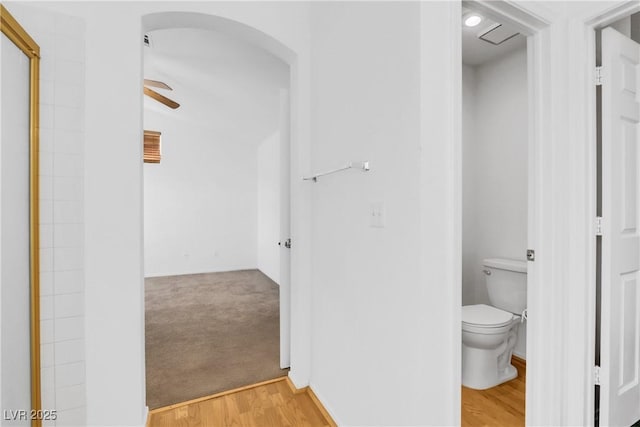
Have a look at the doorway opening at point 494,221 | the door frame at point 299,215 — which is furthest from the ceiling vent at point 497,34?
the door frame at point 299,215

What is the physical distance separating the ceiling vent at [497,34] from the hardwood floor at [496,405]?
7.53 ft

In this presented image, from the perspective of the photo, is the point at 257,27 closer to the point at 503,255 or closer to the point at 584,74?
the point at 584,74

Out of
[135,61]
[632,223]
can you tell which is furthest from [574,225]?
[135,61]

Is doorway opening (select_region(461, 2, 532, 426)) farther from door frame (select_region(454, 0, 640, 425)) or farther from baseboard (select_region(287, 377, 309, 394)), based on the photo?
baseboard (select_region(287, 377, 309, 394))

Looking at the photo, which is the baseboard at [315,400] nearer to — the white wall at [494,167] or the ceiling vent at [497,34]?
the white wall at [494,167]

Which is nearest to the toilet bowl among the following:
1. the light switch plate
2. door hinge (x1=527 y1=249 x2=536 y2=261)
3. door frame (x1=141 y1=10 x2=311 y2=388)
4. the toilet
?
the toilet

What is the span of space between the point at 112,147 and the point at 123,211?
12.1 inches

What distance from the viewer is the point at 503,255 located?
2471 mm

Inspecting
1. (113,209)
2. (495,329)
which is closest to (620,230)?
(495,329)

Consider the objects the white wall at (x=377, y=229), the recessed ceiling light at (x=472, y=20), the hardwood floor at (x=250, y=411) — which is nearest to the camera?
the white wall at (x=377, y=229)

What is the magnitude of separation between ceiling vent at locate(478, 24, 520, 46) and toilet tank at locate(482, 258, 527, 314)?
1.57 metres

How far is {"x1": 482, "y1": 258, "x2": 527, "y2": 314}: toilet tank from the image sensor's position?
2.18m

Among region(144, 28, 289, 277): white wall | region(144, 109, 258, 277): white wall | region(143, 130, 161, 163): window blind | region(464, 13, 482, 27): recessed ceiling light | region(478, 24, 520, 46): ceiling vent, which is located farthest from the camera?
region(144, 109, 258, 277): white wall

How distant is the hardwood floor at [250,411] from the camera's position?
1.70 m
